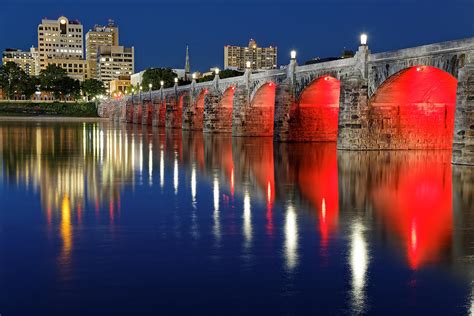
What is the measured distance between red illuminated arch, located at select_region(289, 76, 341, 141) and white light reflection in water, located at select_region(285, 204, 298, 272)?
107 feet

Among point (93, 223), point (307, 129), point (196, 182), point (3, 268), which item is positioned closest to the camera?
point (3, 268)

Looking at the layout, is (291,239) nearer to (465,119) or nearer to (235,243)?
(235,243)

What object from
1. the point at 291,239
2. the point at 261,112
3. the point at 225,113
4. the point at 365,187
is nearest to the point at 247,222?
the point at 291,239

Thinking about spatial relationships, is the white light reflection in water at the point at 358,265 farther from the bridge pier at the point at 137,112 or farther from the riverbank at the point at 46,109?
the riverbank at the point at 46,109

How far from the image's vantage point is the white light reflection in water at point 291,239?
11.3m

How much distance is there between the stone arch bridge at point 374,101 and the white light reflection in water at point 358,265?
1720 centimetres

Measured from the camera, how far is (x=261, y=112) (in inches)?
2375

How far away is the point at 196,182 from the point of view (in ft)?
77.5

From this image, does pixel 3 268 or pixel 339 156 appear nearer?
pixel 3 268

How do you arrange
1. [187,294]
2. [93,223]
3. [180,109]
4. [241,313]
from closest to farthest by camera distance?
[241,313] → [187,294] → [93,223] → [180,109]

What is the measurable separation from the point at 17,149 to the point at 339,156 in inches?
778

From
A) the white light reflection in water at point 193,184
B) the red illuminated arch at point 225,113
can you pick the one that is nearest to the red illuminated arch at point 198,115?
the red illuminated arch at point 225,113

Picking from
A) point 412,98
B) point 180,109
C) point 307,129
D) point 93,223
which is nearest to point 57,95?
point 180,109

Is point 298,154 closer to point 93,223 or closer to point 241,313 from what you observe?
point 93,223
